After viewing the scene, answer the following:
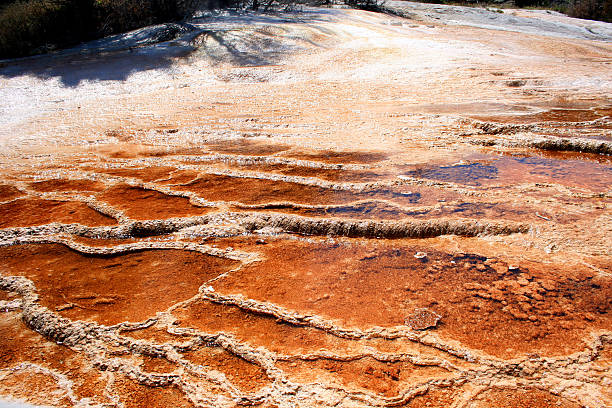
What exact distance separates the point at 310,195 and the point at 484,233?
0.97 meters

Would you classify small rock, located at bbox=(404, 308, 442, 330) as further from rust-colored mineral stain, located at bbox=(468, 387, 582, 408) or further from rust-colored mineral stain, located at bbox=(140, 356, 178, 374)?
rust-colored mineral stain, located at bbox=(140, 356, 178, 374)

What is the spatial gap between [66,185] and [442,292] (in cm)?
252

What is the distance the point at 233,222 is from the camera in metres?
2.14

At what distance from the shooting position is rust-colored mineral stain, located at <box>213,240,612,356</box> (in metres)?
1.34

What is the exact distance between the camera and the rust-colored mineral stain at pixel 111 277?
1.56 metres

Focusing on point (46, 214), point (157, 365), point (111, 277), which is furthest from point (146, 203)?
point (157, 365)

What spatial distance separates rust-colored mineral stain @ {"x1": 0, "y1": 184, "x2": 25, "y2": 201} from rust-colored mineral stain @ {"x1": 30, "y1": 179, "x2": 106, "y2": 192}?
0.10m

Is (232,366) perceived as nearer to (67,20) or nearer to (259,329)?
(259,329)

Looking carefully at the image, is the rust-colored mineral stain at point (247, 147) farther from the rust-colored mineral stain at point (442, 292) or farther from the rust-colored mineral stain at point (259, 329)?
the rust-colored mineral stain at point (259, 329)

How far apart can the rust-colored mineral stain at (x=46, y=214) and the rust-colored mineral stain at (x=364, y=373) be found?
4.88 feet

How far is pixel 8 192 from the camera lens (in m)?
2.70

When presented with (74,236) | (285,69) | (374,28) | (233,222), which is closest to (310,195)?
(233,222)

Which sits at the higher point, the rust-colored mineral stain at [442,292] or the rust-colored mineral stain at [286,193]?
the rust-colored mineral stain at [286,193]

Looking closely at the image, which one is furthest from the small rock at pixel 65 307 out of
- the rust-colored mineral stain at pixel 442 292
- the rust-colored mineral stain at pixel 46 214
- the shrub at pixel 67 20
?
the shrub at pixel 67 20
